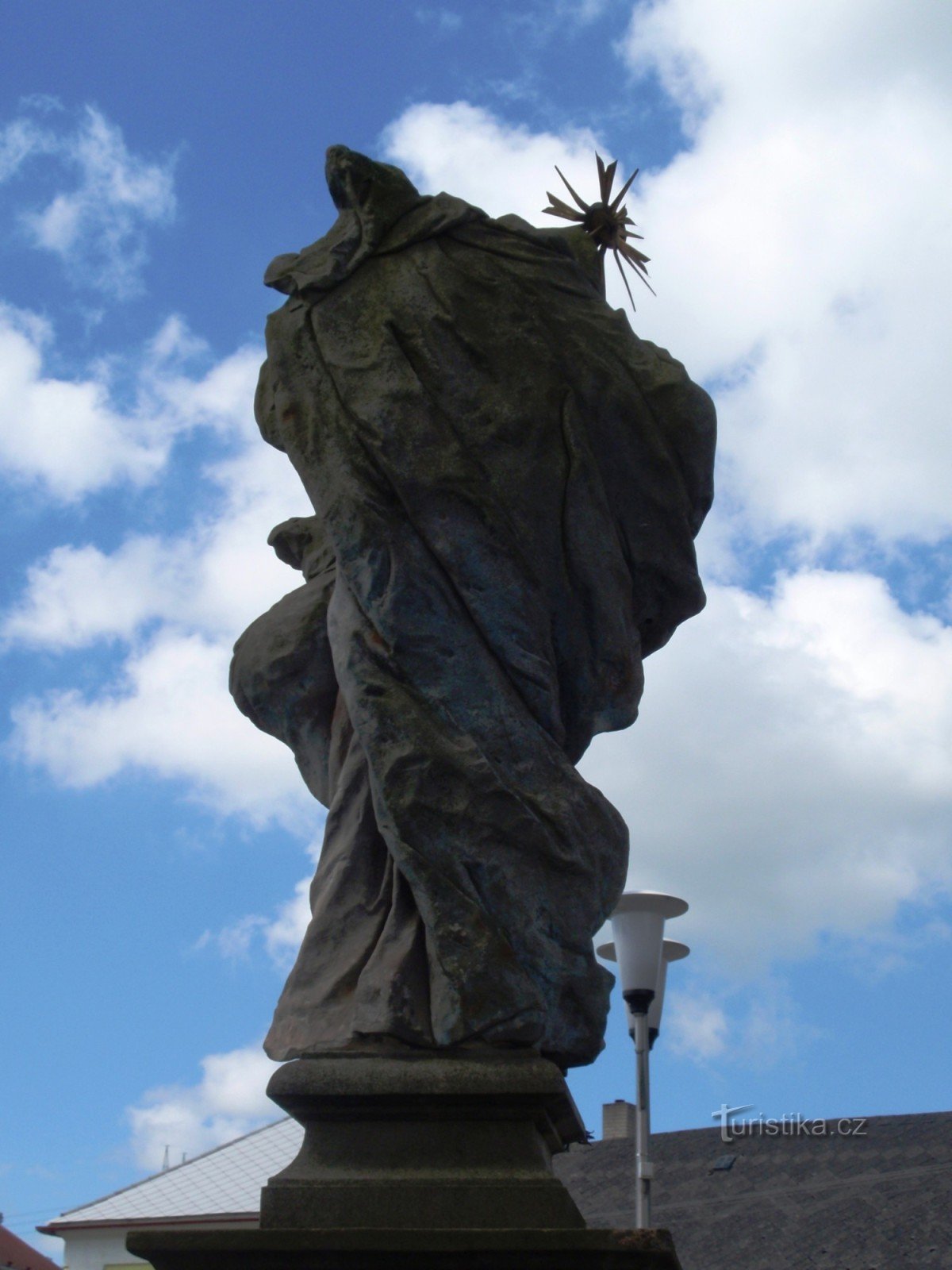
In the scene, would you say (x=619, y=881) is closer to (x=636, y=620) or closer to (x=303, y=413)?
(x=636, y=620)

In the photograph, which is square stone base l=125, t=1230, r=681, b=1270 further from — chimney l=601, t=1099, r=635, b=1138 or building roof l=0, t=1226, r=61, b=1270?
chimney l=601, t=1099, r=635, b=1138

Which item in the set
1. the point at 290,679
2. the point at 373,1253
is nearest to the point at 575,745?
the point at 290,679

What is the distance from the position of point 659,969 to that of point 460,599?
5179 mm

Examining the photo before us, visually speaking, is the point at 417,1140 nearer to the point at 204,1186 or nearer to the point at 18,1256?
the point at 18,1256

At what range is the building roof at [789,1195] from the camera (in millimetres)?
13398

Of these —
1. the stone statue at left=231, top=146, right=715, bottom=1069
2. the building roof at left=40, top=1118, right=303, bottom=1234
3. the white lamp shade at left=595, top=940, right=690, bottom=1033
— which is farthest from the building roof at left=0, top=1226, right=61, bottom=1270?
the stone statue at left=231, top=146, right=715, bottom=1069

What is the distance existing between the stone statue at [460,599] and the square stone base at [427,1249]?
1.46 ft

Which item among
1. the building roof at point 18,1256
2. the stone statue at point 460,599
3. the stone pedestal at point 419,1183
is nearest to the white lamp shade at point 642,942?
the stone statue at point 460,599

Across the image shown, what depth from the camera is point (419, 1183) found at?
3.01m

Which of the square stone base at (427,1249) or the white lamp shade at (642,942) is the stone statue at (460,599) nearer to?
the square stone base at (427,1249)

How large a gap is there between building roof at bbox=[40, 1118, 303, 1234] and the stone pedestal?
15.3m

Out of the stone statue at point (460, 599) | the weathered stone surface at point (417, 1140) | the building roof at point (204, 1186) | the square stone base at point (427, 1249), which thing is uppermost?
the building roof at point (204, 1186)

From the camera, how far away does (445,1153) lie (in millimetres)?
3104

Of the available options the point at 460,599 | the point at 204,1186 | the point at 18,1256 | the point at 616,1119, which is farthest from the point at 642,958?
the point at 204,1186
